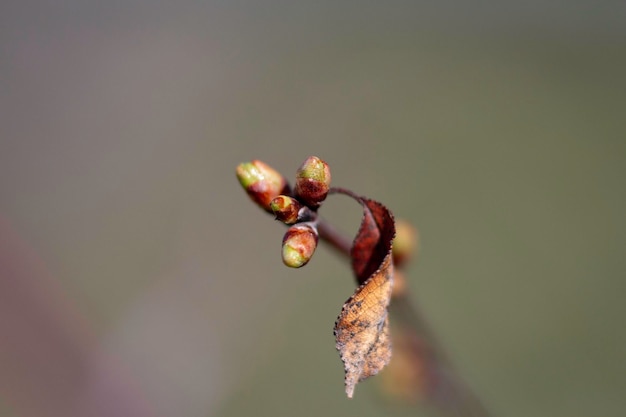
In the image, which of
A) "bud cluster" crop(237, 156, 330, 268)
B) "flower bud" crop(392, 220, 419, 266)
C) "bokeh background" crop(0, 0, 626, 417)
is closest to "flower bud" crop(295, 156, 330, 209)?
"bud cluster" crop(237, 156, 330, 268)

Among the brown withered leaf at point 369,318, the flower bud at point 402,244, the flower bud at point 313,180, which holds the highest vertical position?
the flower bud at point 402,244

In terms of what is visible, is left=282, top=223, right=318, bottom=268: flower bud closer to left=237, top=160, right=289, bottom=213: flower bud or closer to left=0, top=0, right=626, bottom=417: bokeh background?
left=237, top=160, right=289, bottom=213: flower bud

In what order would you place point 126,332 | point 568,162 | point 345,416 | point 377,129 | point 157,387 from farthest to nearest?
point 377,129
point 568,162
point 126,332
point 157,387
point 345,416

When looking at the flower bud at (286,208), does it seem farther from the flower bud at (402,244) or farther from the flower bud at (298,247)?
the flower bud at (402,244)

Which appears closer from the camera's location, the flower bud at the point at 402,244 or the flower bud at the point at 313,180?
the flower bud at the point at 313,180

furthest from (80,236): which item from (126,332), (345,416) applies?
(345,416)

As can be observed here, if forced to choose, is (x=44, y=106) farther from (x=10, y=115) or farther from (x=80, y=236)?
(x=80, y=236)

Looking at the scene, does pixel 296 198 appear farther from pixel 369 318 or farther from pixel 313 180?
pixel 369 318

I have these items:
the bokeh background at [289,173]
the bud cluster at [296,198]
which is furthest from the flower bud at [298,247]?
the bokeh background at [289,173]
